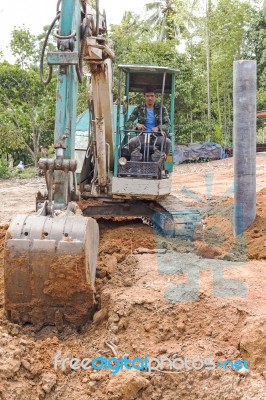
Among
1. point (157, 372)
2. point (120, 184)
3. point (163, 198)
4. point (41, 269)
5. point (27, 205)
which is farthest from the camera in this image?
point (27, 205)

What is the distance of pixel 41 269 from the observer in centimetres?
457

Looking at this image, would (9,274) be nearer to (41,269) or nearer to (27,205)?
(41,269)

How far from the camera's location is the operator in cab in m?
8.34

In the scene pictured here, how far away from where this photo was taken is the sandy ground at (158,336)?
3.85 meters

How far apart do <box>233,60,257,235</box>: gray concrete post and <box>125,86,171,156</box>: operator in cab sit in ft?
3.67

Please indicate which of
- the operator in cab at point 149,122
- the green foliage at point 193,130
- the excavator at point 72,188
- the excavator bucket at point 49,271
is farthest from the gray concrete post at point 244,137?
the green foliage at point 193,130

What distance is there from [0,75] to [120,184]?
14289 millimetres

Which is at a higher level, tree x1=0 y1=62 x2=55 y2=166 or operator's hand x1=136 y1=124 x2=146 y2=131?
tree x1=0 y1=62 x2=55 y2=166

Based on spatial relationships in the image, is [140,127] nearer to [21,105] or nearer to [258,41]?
[21,105]

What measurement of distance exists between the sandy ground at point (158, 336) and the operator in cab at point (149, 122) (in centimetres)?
238

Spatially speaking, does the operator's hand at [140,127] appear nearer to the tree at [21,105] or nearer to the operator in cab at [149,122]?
the operator in cab at [149,122]

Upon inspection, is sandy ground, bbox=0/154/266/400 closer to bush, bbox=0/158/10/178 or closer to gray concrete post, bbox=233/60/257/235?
gray concrete post, bbox=233/60/257/235

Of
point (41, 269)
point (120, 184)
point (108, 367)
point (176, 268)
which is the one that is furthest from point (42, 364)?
point (120, 184)

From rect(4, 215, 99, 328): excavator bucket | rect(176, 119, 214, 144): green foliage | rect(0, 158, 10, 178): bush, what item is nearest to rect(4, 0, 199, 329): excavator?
rect(4, 215, 99, 328): excavator bucket
